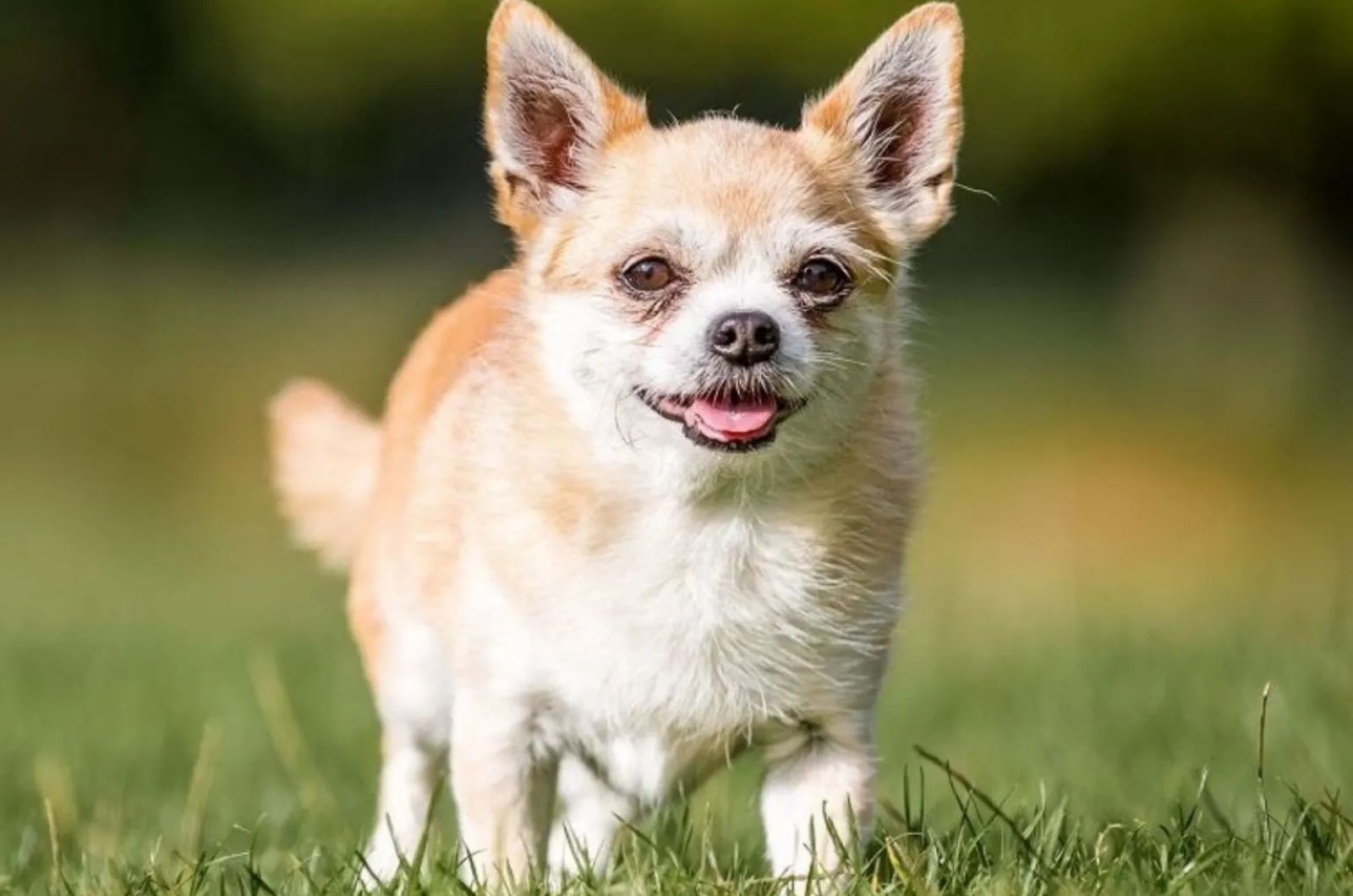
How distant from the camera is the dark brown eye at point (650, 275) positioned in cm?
404

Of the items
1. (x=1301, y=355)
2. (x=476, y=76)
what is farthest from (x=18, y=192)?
(x=1301, y=355)

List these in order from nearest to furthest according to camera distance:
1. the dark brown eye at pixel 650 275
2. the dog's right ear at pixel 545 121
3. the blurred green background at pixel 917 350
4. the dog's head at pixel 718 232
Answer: the dog's head at pixel 718 232
the dark brown eye at pixel 650 275
the dog's right ear at pixel 545 121
the blurred green background at pixel 917 350

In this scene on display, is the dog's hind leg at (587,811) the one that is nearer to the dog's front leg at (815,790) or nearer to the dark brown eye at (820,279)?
the dog's front leg at (815,790)

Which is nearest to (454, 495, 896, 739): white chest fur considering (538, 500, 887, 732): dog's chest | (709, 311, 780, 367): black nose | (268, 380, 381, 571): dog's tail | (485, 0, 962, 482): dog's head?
(538, 500, 887, 732): dog's chest

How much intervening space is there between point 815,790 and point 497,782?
1.87 ft

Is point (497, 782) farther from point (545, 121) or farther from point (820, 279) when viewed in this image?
point (545, 121)

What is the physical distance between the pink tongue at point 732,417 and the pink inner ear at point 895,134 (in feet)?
2.42

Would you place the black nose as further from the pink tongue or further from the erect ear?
the erect ear

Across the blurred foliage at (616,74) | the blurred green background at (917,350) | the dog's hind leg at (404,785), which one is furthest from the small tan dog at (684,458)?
the blurred foliage at (616,74)

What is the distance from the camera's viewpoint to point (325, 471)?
228 inches

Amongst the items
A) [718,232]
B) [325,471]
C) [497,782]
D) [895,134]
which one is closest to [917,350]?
[895,134]

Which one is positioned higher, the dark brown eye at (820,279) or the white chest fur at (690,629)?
the dark brown eye at (820,279)

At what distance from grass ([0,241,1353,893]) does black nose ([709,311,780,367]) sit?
2.42 feet

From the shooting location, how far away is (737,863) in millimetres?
3895
